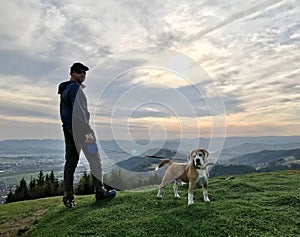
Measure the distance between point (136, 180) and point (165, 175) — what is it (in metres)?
1.15

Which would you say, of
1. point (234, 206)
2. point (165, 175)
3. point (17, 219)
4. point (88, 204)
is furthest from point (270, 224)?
point (17, 219)

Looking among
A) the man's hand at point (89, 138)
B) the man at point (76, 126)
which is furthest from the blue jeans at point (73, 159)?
the man's hand at point (89, 138)

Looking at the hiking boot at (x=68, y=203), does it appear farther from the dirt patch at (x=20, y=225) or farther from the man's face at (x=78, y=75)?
the man's face at (x=78, y=75)

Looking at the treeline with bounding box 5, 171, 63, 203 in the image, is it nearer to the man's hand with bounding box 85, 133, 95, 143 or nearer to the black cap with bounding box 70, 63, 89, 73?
the man's hand with bounding box 85, 133, 95, 143

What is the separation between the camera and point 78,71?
28.5 ft

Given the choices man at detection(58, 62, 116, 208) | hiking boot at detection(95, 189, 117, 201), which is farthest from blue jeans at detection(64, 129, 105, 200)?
hiking boot at detection(95, 189, 117, 201)

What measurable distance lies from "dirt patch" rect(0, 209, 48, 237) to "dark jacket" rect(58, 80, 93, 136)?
336cm

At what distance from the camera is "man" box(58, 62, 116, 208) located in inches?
323

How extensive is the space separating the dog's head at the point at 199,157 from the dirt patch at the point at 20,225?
537 cm

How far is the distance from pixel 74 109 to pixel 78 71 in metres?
1.27

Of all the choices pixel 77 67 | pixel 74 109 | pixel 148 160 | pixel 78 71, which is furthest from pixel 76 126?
pixel 148 160

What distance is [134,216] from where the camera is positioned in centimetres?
782

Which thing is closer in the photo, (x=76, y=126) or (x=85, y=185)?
(x=76, y=126)

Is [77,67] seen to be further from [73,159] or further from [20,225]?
[20,225]
